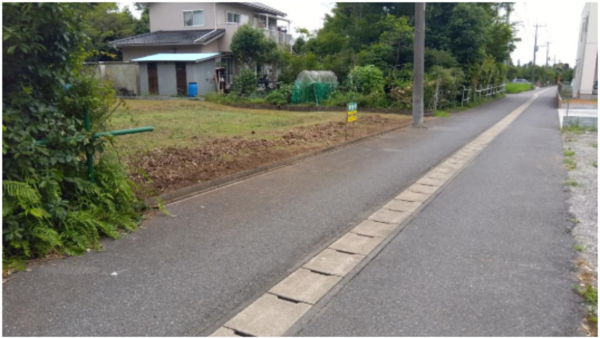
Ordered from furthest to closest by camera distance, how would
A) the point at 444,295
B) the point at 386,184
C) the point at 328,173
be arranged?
the point at 328,173, the point at 386,184, the point at 444,295

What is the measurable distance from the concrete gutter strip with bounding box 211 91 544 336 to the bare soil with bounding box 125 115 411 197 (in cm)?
272

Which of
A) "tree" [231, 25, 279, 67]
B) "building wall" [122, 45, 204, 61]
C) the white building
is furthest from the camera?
"building wall" [122, 45, 204, 61]

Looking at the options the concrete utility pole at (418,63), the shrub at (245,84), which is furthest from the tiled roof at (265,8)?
the concrete utility pole at (418,63)

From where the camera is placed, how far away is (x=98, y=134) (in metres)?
4.81

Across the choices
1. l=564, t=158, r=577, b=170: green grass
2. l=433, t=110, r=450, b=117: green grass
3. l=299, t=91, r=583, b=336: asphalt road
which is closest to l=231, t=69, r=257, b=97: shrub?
l=433, t=110, r=450, b=117: green grass

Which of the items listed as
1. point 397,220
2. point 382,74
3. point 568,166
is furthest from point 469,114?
point 397,220

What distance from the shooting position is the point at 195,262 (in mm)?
4195

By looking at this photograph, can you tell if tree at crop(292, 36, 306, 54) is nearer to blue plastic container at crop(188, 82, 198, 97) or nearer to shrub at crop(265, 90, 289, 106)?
blue plastic container at crop(188, 82, 198, 97)

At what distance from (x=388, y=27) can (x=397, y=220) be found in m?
19.2

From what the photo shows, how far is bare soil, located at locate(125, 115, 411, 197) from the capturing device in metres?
6.75

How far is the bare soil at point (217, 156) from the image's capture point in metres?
6.75

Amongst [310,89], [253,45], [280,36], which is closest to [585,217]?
[310,89]

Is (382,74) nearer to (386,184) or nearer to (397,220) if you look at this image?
(386,184)

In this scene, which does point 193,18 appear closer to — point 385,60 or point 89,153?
point 385,60
